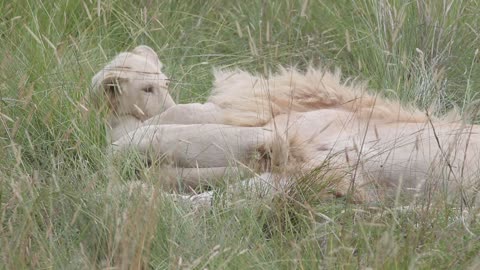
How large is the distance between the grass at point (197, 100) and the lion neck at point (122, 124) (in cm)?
6

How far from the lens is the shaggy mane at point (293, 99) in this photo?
172 inches

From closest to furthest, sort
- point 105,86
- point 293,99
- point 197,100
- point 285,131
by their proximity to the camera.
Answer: point 285,131 → point 105,86 → point 293,99 → point 197,100

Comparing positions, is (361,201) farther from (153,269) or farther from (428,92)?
(428,92)

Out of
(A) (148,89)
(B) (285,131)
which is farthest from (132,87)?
(B) (285,131)

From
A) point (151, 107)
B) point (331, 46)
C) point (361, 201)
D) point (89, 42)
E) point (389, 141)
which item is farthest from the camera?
point (331, 46)

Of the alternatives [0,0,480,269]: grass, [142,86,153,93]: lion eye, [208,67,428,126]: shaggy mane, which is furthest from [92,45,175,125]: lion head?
[208,67,428,126]: shaggy mane

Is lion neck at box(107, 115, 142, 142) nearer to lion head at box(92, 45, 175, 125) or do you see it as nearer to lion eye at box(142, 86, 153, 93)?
lion head at box(92, 45, 175, 125)

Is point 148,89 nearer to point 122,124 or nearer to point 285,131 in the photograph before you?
point 122,124

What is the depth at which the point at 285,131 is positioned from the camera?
379 cm

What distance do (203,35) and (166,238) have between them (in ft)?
10.5

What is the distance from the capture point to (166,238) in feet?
10.6

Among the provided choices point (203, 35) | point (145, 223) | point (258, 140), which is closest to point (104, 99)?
point (258, 140)

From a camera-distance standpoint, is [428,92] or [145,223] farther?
[428,92]

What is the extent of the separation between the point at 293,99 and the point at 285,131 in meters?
0.71
